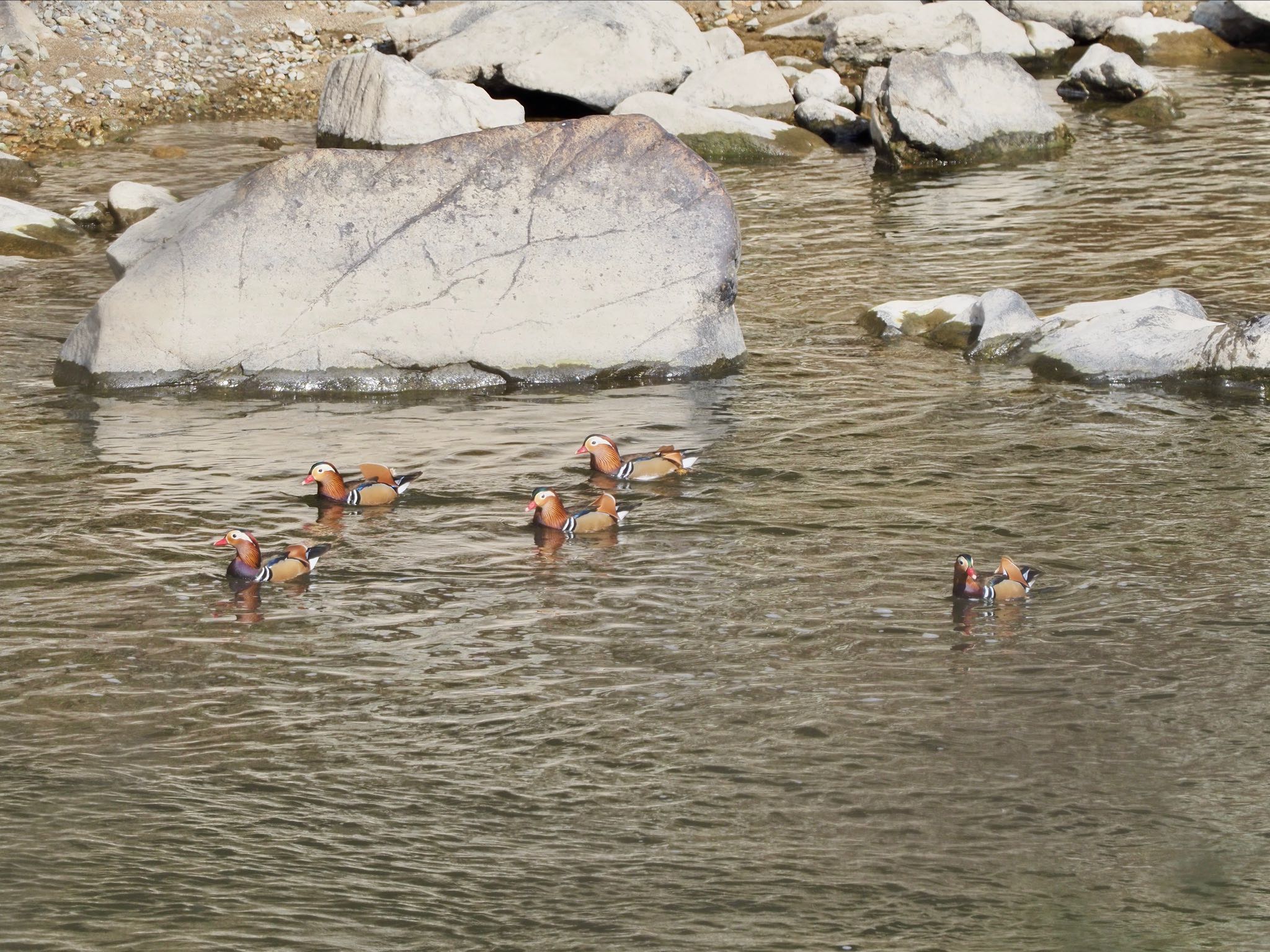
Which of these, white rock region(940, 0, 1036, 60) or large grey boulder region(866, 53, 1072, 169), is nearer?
large grey boulder region(866, 53, 1072, 169)

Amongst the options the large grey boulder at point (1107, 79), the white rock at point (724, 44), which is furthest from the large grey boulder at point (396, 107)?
the large grey boulder at point (1107, 79)

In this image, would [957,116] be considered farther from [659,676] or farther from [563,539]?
[659,676]

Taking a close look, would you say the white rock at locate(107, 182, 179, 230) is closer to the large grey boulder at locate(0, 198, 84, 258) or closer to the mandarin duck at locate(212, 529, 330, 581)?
the large grey boulder at locate(0, 198, 84, 258)

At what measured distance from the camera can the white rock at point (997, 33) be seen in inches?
1184

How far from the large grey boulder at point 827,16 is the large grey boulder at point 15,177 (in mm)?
14172

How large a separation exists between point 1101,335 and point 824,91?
13.9 meters

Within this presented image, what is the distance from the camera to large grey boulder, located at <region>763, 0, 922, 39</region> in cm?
3066

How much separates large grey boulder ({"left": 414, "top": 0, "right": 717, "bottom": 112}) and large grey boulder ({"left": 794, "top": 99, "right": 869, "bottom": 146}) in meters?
2.24

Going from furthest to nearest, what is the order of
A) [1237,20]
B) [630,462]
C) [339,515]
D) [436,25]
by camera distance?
[1237,20] → [436,25] → [630,462] → [339,515]

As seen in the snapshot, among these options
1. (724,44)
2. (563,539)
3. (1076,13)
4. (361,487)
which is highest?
(1076,13)

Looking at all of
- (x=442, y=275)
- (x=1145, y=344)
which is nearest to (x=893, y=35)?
(x=1145, y=344)

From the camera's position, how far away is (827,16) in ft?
101

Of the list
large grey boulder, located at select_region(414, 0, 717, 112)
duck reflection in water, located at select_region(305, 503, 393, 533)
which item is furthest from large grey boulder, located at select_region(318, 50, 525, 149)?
duck reflection in water, located at select_region(305, 503, 393, 533)

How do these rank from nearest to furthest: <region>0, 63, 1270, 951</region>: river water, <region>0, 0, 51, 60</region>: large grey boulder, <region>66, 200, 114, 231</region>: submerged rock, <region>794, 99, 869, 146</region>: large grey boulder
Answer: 1. <region>0, 63, 1270, 951</region>: river water
2. <region>66, 200, 114, 231</region>: submerged rock
3. <region>794, 99, 869, 146</region>: large grey boulder
4. <region>0, 0, 51, 60</region>: large grey boulder
